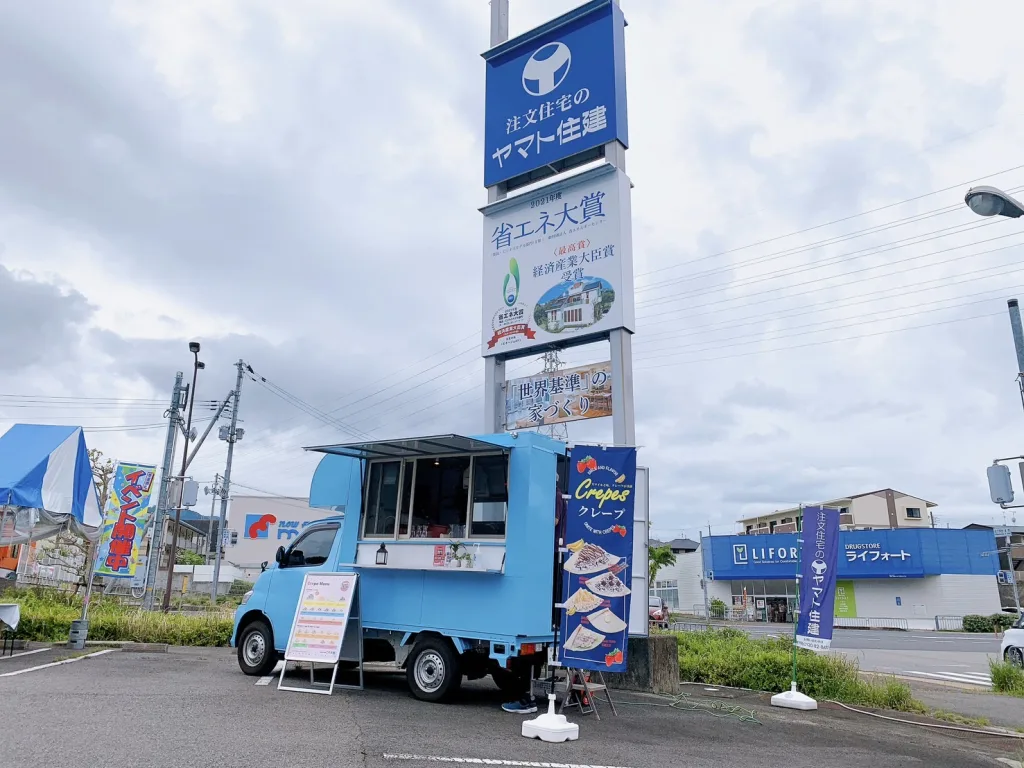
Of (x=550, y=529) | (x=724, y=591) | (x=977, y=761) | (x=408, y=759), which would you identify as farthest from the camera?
(x=724, y=591)

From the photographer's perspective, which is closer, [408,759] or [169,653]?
[408,759]

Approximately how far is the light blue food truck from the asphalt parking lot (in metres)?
0.54

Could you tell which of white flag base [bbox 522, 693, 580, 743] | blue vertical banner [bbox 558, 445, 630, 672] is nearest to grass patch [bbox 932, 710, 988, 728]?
blue vertical banner [bbox 558, 445, 630, 672]

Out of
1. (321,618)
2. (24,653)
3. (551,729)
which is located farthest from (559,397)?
(24,653)

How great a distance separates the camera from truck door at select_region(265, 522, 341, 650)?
30.8 feet

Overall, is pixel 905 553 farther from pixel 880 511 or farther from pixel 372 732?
pixel 372 732

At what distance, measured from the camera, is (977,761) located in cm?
663

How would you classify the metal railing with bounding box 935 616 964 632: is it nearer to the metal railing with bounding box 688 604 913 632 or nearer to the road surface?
the metal railing with bounding box 688 604 913 632

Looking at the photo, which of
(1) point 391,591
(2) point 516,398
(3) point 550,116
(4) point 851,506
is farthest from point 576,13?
(4) point 851,506

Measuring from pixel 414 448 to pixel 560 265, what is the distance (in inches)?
160

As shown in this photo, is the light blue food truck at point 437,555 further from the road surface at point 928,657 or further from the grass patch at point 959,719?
the road surface at point 928,657

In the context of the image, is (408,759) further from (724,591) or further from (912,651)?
(724,591)

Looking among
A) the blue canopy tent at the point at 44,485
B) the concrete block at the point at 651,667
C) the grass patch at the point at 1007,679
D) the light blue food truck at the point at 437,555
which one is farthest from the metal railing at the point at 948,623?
the blue canopy tent at the point at 44,485

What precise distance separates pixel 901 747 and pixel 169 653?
11.4 metres
